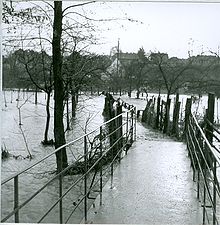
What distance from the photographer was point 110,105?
6.26 metres

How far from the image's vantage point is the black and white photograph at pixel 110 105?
2676mm

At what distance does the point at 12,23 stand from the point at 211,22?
2.31m

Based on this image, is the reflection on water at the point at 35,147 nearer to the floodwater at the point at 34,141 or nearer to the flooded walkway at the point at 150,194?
the floodwater at the point at 34,141

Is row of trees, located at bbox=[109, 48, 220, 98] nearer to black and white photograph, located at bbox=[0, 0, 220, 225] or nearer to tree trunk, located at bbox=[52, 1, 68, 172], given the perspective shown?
black and white photograph, located at bbox=[0, 0, 220, 225]

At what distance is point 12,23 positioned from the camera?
169 inches

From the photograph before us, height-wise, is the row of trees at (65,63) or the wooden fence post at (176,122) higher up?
the row of trees at (65,63)

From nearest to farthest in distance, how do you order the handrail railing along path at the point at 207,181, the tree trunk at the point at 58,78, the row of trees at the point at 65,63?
the handrail railing along path at the point at 207,181, the row of trees at the point at 65,63, the tree trunk at the point at 58,78

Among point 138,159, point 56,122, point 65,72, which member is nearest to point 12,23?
point 65,72

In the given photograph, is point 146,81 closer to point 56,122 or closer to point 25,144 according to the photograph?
point 56,122

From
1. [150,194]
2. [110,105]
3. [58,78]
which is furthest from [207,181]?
[110,105]

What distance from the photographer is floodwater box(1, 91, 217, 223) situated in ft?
12.5

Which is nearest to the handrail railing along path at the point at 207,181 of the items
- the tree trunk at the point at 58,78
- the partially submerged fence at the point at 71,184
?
the partially submerged fence at the point at 71,184

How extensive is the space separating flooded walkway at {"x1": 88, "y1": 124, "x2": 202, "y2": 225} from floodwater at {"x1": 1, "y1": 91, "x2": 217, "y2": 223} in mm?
623

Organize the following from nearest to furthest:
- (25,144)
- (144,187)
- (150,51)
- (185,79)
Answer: (144,187) < (185,79) < (150,51) < (25,144)
